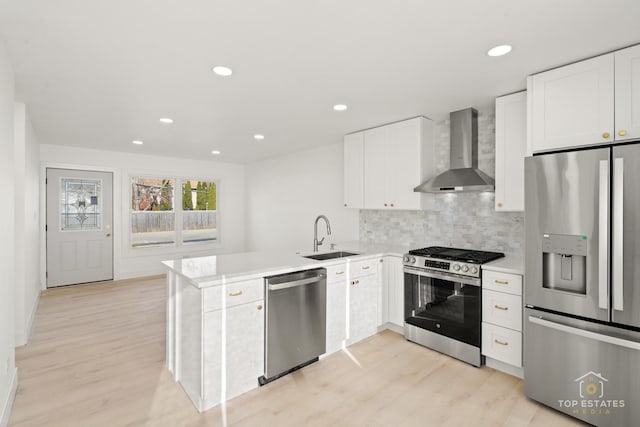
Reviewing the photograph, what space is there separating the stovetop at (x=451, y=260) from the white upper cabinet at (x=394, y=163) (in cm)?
62

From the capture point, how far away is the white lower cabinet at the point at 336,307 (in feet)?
9.80

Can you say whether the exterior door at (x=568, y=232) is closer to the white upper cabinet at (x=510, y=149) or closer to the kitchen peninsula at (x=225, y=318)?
the white upper cabinet at (x=510, y=149)

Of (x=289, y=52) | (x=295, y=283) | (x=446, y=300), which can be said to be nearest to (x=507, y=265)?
(x=446, y=300)

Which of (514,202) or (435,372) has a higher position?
(514,202)

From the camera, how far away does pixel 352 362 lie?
2896 millimetres

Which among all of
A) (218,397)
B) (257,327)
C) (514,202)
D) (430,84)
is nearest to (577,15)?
(430,84)

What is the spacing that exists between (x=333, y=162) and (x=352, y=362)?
10.3 ft

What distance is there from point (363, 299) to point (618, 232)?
6.91ft

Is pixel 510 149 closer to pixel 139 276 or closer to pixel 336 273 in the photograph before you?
pixel 336 273

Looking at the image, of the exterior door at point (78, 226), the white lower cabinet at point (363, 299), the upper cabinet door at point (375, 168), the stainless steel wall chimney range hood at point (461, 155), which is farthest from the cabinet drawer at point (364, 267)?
→ the exterior door at point (78, 226)

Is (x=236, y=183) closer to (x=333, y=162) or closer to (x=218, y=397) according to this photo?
(x=333, y=162)

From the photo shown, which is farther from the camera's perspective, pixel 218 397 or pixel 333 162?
pixel 333 162

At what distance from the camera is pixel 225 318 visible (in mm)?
2248

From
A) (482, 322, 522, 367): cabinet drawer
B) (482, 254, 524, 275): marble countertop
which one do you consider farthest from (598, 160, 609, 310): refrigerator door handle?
(482, 322, 522, 367): cabinet drawer
